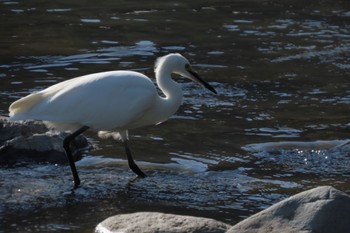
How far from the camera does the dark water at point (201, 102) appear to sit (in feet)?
25.6

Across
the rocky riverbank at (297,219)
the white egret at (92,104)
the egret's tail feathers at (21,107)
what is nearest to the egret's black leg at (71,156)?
the white egret at (92,104)

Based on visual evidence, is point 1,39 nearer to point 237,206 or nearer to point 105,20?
point 105,20

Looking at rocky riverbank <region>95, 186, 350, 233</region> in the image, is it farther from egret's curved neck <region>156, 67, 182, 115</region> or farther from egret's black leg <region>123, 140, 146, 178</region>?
egret's curved neck <region>156, 67, 182, 115</region>

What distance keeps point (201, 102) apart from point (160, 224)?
4707 millimetres

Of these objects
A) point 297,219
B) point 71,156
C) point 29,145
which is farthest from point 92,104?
point 297,219

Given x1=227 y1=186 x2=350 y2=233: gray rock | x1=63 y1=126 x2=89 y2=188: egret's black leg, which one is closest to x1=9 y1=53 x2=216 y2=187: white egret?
x1=63 y1=126 x2=89 y2=188: egret's black leg

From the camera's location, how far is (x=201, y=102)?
11086 mm

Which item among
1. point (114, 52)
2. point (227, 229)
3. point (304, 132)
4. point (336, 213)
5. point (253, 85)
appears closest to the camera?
point (336, 213)

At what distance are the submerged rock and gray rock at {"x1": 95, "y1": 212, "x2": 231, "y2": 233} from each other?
2.23m

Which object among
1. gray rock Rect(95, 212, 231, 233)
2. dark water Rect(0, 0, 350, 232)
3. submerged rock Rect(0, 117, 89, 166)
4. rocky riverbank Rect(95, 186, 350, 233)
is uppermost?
rocky riverbank Rect(95, 186, 350, 233)

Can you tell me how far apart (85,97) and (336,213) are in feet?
9.65

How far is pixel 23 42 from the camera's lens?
14.0m

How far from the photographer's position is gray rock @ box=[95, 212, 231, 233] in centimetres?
643

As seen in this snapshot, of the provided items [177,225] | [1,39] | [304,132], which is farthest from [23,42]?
[177,225]
